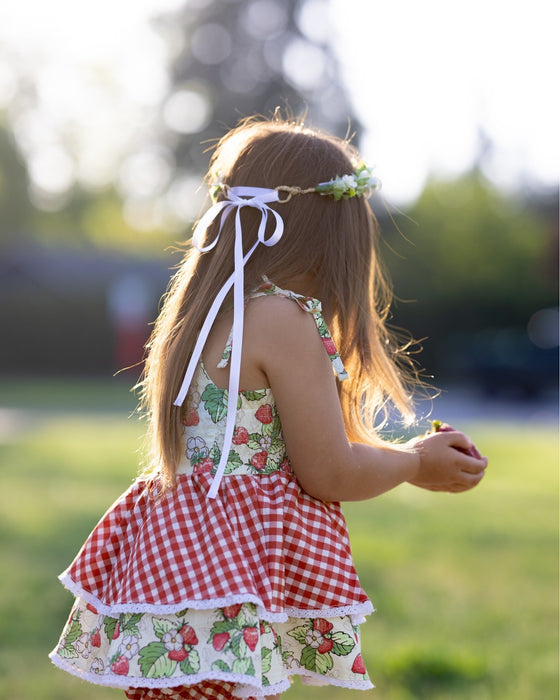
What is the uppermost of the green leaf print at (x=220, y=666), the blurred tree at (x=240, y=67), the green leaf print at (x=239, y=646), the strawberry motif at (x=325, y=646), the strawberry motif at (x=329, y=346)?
the blurred tree at (x=240, y=67)

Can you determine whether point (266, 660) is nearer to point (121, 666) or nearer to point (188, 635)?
point (188, 635)

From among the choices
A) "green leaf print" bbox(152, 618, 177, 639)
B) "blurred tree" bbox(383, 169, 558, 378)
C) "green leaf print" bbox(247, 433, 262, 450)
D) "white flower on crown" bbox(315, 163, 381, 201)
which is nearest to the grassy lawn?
"green leaf print" bbox(247, 433, 262, 450)

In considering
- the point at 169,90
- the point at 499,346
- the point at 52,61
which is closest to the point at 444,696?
the point at 499,346

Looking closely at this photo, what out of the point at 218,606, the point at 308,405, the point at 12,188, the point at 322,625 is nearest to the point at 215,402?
the point at 308,405

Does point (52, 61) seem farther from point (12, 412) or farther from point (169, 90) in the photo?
point (12, 412)

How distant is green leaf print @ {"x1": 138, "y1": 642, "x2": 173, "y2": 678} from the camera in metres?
Answer: 1.73

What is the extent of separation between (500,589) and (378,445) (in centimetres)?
255

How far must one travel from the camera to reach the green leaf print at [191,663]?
1.72 metres

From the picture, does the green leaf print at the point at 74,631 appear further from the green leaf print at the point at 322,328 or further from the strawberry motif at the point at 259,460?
the green leaf print at the point at 322,328

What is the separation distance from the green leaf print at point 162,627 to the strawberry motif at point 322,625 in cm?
33

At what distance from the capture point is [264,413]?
6.31 ft

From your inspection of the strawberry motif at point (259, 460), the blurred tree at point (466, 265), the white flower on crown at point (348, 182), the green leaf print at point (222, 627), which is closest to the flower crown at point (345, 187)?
the white flower on crown at point (348, 182)

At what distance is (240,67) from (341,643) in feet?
93.3

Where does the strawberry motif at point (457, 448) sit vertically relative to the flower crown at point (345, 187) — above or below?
below
